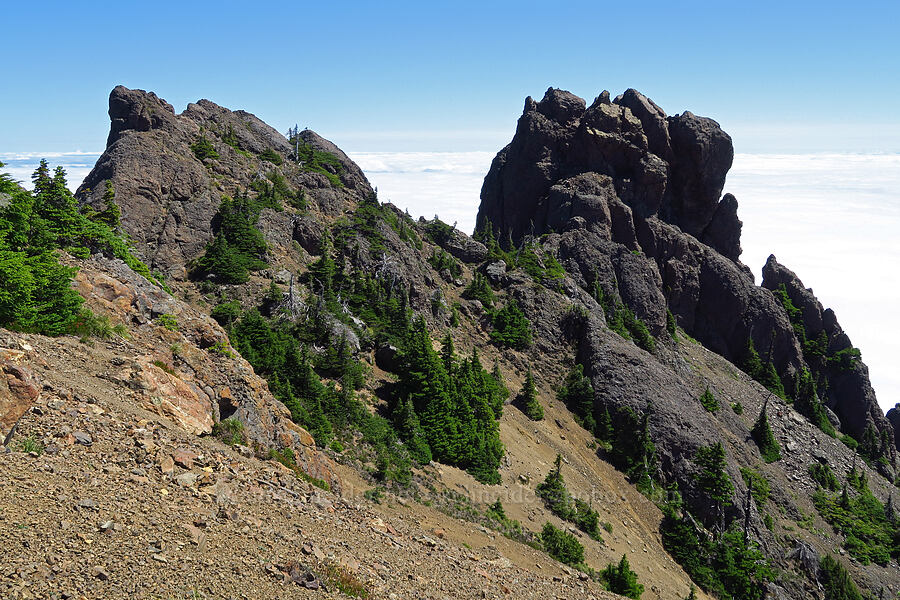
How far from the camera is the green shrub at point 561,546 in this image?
109ft

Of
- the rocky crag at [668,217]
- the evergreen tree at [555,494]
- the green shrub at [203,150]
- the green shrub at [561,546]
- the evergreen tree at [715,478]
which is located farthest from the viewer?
the rocky crag at [668,217]

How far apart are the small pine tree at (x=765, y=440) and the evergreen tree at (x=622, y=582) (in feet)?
153

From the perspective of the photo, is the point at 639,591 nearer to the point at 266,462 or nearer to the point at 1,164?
the point at 266,462

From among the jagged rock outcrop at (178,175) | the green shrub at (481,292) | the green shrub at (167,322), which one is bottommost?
the green shrub at (167,322)

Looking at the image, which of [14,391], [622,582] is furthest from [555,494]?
[14,391]

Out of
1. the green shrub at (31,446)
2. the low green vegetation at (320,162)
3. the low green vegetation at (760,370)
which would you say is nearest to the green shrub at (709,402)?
the low green vegetation at (760,370)

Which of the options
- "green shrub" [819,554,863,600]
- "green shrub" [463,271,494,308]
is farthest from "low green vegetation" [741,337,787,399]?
"green shrub" [463,271,494,308]

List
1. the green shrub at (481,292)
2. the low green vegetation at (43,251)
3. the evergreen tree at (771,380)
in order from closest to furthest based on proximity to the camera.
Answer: the low green vegetation at (43,251) < the green shrub at (481,292) < the evergreen tree at (771,380)

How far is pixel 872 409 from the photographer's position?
10175 centimetres

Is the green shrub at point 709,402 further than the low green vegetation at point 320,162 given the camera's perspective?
No

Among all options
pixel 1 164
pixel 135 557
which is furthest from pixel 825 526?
pixel 1 164

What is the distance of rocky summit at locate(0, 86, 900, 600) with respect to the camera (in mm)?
15391

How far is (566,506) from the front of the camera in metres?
42.7

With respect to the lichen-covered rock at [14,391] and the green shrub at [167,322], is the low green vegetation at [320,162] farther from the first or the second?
the lichen-covered rock at [14,391]
